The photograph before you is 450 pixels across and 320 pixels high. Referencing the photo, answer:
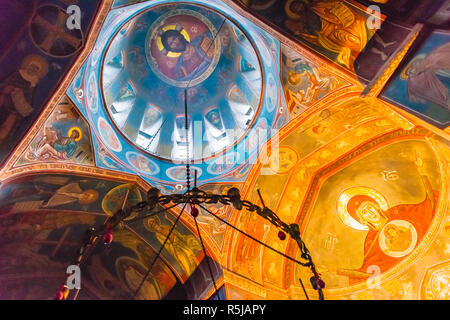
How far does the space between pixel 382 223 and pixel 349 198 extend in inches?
41.4

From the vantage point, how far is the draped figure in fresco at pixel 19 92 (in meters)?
7.71

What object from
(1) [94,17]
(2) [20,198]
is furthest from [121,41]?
(2) [20,198]

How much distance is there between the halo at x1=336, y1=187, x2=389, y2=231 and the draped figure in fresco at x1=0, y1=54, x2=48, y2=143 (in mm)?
7976

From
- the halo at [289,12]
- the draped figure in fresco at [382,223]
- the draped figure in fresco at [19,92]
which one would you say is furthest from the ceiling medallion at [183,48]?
the draped figure in fresco at [382,223]

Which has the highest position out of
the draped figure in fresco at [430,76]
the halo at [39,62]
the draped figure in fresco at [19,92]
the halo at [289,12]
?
the halo at [289,12]

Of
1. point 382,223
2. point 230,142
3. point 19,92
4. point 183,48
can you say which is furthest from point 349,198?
point 19,92

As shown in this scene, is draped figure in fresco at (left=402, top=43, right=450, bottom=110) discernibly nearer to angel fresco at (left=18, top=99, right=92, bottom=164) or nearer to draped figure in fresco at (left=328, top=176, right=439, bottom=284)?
draped figure in fresco at (left=328, top=176, right=439, bottom=284)

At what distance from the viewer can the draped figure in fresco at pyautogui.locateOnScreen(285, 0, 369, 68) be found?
294 inches

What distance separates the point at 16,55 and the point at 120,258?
24.2 feet

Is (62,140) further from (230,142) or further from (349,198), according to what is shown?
(349,198)

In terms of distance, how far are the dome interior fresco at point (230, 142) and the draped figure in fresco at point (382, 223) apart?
3 centimetres

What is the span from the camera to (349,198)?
34.6 feet

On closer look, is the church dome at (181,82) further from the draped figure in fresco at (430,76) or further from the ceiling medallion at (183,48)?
the draped figure in fresco at (430,76)

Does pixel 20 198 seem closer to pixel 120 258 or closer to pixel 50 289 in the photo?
pixel 120 258
